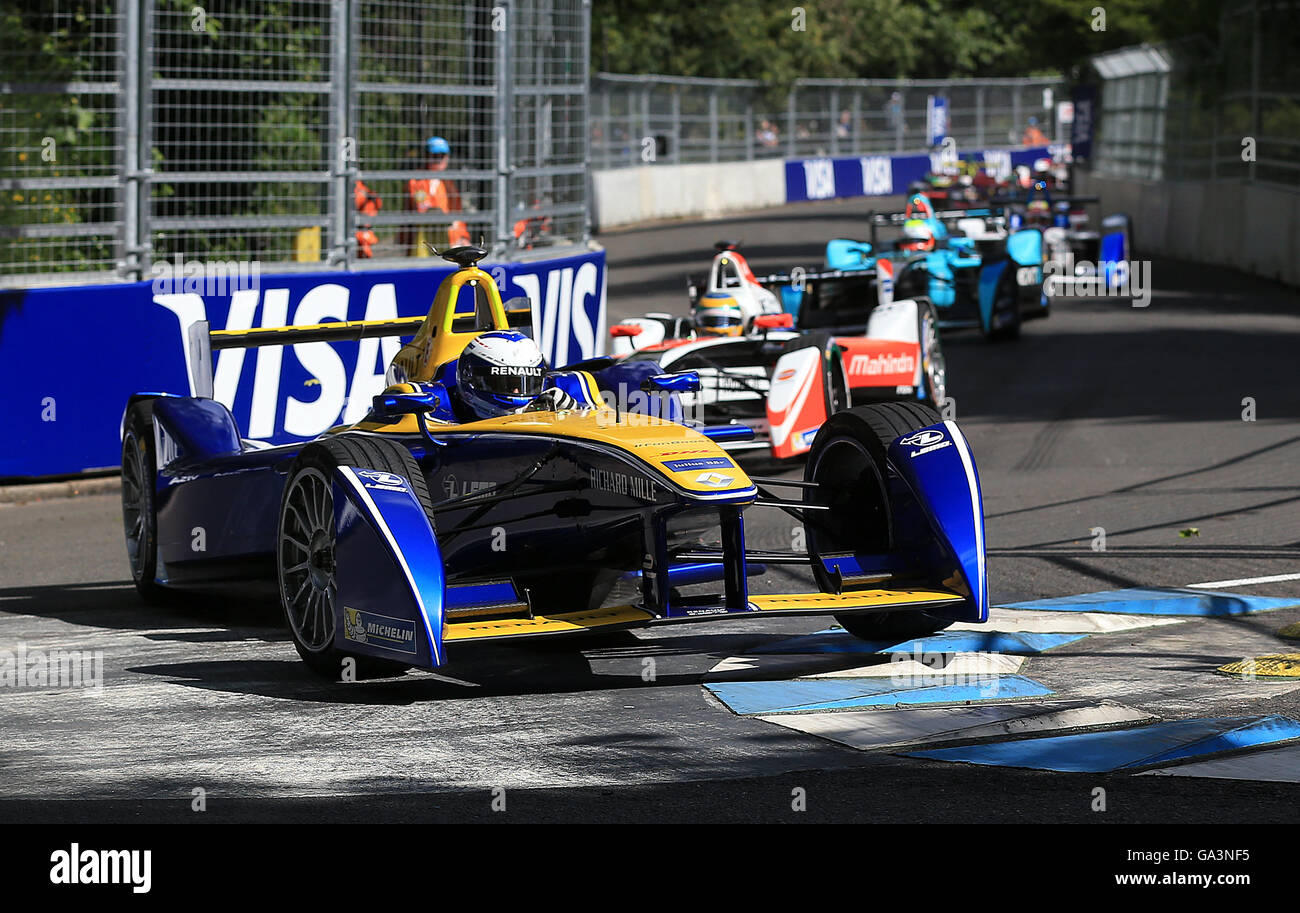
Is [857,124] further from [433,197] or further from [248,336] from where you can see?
[248,336]

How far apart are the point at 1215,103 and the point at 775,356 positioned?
64.2 feet

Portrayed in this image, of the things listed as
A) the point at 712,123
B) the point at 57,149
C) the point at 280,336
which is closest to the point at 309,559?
the point at 280,336

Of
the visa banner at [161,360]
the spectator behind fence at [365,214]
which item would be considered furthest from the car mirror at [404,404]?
the spectator behind fence at [365,214]

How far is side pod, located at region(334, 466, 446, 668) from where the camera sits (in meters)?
6.47

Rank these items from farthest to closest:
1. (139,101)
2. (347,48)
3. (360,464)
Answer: (347,48) < (139,101) < (360,464)

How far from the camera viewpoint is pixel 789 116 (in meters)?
51.0

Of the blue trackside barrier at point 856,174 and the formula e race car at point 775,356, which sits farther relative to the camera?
the blue trackside barrier at point 856,174

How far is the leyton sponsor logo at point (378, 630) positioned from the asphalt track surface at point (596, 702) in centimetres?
24

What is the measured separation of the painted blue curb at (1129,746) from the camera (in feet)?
18.7

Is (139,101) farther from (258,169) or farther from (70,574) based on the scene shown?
(70,574)

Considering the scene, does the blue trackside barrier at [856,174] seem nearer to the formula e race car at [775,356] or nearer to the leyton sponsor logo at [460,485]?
the formula e race car at [775,356]

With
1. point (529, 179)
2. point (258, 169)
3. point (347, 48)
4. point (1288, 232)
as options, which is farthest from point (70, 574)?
point (1288, 232)

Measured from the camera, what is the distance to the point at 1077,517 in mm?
10859

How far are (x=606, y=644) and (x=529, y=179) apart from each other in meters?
8.35
